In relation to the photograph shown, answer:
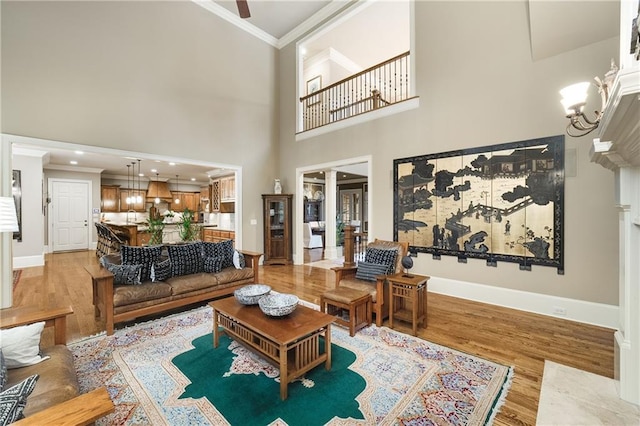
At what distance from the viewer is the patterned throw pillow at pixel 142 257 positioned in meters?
3.22

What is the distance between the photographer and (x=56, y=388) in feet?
4.53

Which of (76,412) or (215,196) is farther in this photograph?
(215,196)

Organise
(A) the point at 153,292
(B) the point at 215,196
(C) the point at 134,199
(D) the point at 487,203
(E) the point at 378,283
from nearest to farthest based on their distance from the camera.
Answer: (E) the point at 378,283, (A) the point at 153,292, (D) the point at 487,203, (B) the point at 215,196, (C) the point at 134,199

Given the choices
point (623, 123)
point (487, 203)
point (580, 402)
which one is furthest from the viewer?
point (487, 203)

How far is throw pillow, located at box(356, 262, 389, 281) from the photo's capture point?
3291 millimetres

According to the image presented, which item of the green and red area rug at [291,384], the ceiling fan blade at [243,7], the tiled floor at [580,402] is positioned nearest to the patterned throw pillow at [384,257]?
the green and red area rug at [291,384]

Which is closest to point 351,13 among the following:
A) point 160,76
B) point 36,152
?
point 160,76

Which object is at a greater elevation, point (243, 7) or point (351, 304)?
point (243, 7)

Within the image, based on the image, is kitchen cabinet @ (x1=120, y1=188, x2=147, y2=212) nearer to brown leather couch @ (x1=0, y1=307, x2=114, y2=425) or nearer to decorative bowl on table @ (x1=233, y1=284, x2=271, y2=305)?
brown leather couch @ (x1=0, y1=307, x2=114, y2=425)

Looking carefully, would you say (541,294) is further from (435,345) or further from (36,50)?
(36,50)

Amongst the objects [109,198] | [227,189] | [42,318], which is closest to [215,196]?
[227,189]

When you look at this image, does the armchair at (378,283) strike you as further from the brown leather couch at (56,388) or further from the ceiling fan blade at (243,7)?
the ceiling fan blade at (243,7)

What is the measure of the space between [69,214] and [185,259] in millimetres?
7650

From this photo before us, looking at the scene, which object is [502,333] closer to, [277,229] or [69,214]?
[277,229]
